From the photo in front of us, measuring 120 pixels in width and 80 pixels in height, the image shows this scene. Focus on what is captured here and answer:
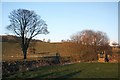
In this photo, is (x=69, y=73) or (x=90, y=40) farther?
(x=90, y=40)

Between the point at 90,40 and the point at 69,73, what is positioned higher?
the point at 90,40

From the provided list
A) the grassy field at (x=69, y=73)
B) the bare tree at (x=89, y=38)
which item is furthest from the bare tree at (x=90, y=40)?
the grassy field at (x=69, y=73)

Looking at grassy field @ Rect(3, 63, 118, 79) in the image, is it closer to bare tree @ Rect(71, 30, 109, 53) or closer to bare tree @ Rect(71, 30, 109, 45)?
bare tree @ Rect(71, 30, 109, 53)

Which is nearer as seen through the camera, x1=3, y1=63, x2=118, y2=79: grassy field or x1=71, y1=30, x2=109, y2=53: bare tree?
x1=3, y1=63, x2=118, y2=79: grassy field

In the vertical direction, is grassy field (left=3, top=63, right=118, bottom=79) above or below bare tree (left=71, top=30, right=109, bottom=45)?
below

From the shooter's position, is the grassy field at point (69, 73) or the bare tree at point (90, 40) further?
the bare tree at point (90, 40)

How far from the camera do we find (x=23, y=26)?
42219 mm

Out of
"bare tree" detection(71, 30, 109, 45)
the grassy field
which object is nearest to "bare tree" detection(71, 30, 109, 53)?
"bare tree" detection(71, 30, 109, 45)

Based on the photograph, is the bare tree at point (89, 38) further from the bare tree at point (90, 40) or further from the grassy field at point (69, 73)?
the grassy field at point (69, 73)

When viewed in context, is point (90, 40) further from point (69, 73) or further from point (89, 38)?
point (69, 73)

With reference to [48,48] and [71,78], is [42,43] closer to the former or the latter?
[48,48]

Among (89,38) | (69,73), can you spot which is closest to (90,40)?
(89,38)

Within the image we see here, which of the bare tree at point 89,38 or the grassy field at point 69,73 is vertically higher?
the bare tree at point 89,38

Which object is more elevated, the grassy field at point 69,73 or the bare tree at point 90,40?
the bare tree at point 90,40
